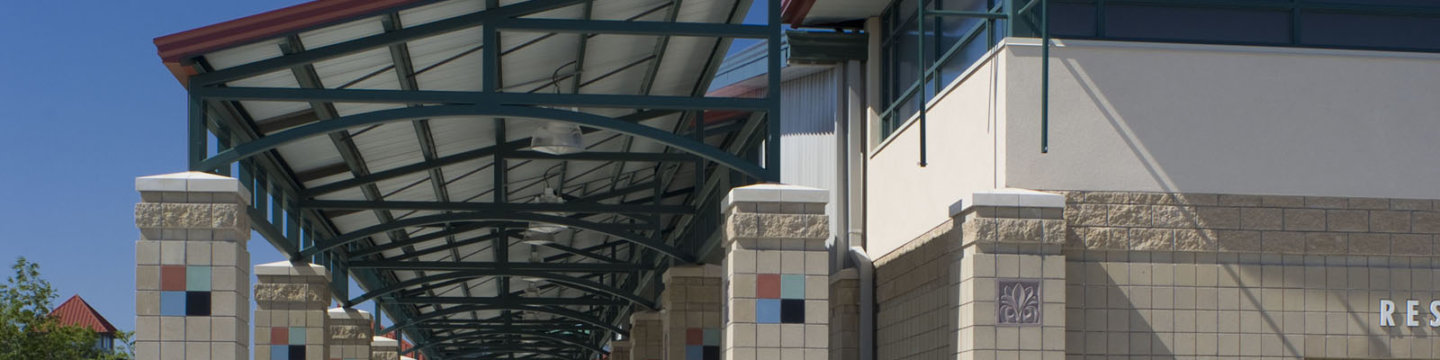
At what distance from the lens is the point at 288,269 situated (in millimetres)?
22359

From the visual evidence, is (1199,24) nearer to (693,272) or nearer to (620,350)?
(693,272)

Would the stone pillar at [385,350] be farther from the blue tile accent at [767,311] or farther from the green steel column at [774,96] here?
the blue tile accent at [767,311]

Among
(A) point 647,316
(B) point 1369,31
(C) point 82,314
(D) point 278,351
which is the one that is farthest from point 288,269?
(C) point 82,314

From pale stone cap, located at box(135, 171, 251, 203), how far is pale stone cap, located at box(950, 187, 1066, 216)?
20.0 ft

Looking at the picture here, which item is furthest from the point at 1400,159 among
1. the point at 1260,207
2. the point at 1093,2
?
the point at 1093,2

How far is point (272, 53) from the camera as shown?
14.6m

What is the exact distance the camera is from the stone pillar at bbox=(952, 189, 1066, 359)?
13812 millimetres

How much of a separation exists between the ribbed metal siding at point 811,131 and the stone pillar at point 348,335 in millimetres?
7644

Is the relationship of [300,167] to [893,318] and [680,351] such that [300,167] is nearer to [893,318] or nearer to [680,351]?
[680,351]

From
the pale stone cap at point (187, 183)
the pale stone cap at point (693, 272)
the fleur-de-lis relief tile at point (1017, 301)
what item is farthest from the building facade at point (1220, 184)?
the pale stone cap at point (693, 272)

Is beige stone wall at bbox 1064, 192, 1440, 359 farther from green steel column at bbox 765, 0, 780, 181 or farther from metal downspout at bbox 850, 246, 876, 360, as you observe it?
metal downspout at bbox 850, 246, 876, 360

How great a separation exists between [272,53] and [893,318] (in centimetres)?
722

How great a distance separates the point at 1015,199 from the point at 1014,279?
647 mm

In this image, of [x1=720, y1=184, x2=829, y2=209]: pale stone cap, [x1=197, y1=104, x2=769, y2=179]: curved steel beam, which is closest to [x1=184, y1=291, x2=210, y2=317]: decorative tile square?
[x1=197, y1=104, x2=769, y2=179]: curved steel beam
